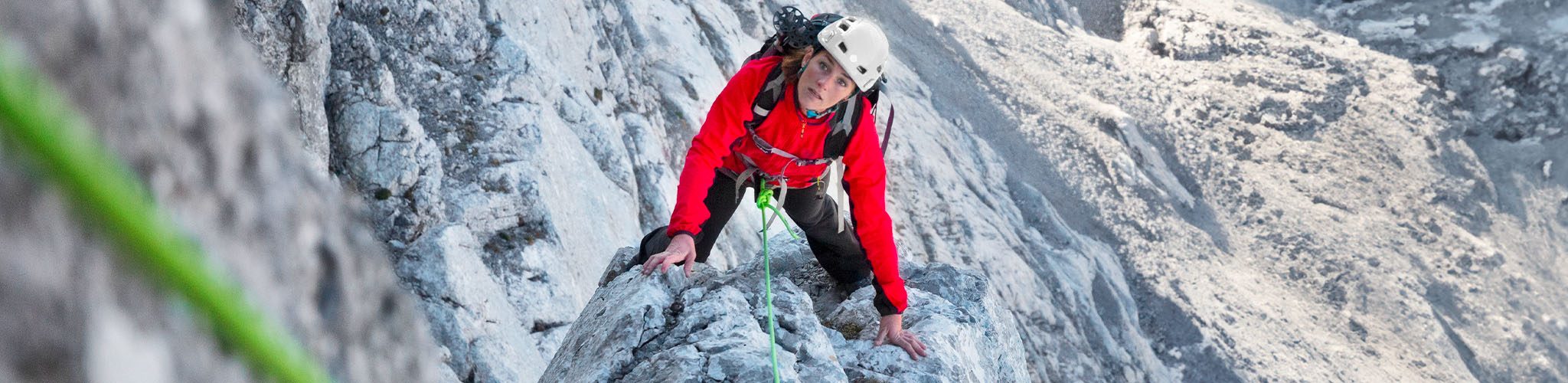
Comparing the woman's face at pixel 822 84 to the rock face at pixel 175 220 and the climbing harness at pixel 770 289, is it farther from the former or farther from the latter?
the rock face at pixel 175 220

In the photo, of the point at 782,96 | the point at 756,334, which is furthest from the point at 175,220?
the point at 782,96

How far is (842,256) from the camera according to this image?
6078mm

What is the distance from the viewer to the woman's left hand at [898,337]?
4.89 metres

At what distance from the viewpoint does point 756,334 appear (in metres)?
4.49

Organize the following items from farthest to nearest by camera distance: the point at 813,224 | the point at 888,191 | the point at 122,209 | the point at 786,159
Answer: the point at 888,191
the point at 813,224
the point at 786,159
the point at 122,209

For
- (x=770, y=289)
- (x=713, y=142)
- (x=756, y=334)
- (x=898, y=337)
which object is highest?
(x=713, y=142)

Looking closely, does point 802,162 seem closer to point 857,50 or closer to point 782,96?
point 782,96

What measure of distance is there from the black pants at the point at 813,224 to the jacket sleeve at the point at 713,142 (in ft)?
1.59

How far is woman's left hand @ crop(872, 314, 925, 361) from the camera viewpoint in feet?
16.1

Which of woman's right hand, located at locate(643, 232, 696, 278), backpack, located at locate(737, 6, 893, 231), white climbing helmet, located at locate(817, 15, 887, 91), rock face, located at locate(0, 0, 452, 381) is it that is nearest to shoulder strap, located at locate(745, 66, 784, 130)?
backpack, located at locate(737, 6, 893, 231)

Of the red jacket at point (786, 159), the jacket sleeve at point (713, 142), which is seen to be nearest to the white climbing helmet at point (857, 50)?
the red jacket at point (786, 159)

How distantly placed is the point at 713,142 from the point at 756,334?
139 centimetres

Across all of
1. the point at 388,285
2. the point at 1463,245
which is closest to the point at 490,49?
the point at 388,285

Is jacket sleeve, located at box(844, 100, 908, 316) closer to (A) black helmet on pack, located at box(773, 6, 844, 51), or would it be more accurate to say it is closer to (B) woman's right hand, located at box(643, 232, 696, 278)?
(A) black helmet on pack, located at box(773, 6, 844, 51)
